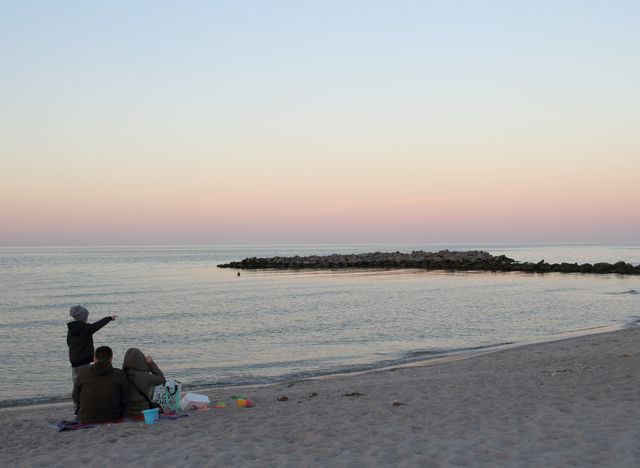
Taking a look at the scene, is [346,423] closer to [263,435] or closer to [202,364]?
[263,435]

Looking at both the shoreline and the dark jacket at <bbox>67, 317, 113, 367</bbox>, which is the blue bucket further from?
the shoreline

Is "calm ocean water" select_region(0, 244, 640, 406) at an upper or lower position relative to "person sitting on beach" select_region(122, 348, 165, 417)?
lower

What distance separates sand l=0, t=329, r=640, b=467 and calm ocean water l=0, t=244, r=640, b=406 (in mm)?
3645

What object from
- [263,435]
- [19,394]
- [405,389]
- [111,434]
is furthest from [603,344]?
[19,394]

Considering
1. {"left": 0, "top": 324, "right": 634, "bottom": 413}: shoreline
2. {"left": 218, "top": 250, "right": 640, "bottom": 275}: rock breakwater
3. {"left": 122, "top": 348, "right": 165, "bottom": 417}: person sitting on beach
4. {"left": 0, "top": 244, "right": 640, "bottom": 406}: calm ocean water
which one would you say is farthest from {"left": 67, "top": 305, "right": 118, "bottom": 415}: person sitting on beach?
{"left": 218, "top": 250, "right": 640, "bottom": 275}: rock breakwater

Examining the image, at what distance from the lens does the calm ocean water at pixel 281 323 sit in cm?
A: 1545

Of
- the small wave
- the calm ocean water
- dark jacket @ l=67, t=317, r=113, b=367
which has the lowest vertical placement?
the calm ocean water

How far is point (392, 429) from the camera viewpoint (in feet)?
25.8

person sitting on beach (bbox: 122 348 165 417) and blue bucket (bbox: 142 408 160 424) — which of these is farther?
person sitting on beach (bbox: 122 348 165 417)

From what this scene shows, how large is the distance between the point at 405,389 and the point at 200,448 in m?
4.65

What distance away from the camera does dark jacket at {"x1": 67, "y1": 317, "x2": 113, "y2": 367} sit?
29.4ft

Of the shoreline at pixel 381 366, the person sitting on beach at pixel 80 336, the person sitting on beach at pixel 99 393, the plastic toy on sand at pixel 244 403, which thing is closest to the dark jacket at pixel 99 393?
the person sitting on beach at pixel 99 393

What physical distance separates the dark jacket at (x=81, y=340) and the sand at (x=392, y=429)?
107 cm

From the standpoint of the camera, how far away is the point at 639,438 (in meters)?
6.82
